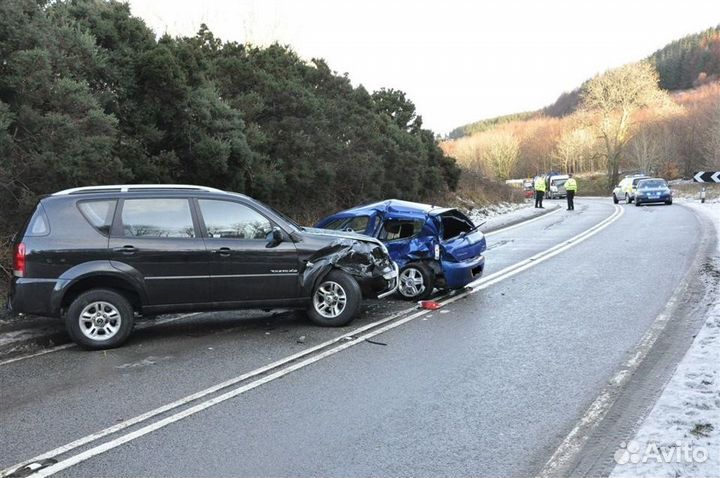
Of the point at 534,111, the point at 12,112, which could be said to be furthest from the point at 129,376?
the point at 534,111

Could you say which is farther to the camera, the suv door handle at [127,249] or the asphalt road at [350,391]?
the suv door handle at [127,249]

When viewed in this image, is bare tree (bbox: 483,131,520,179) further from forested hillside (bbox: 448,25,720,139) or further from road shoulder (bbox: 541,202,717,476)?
road shoulder (bbox: 541,202,717,476)

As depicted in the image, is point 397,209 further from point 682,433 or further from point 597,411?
point 682,433

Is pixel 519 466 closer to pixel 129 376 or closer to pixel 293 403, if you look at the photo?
pixel 293 403

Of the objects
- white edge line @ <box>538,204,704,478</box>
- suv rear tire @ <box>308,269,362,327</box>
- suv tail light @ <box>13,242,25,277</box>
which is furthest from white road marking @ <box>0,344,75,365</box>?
white edge line @ <box>538,204,704,478</box>

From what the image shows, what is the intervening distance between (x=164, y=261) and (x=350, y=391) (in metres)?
3.14

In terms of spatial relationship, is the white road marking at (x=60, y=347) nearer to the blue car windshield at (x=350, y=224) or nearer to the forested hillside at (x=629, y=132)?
the blue car windshield at (x=350, y=224)

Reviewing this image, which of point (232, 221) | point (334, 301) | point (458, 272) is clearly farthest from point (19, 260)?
point (458, 272)

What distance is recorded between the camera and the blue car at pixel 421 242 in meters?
9.36

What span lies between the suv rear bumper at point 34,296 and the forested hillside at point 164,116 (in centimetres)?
326

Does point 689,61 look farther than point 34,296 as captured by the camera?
Yes

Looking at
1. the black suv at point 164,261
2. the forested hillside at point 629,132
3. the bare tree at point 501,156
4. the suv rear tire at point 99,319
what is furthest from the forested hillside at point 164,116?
the bare tree at point 501,156

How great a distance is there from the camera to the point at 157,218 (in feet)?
24.0

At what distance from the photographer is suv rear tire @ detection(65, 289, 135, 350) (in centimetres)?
682
